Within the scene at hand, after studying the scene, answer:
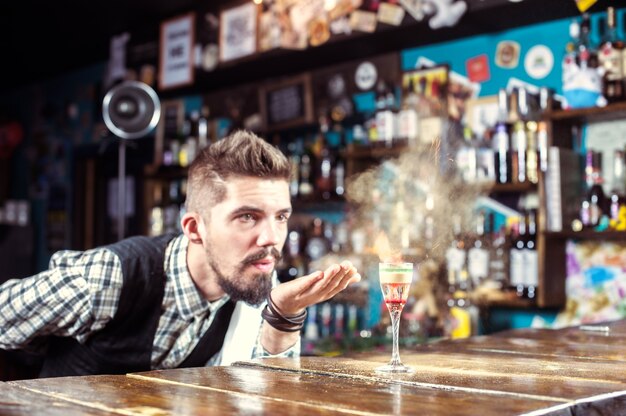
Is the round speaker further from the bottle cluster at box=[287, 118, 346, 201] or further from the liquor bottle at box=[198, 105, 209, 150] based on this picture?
the bottle cluster at box=[287, 118, 346, 201]

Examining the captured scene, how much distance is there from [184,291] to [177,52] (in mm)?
3581

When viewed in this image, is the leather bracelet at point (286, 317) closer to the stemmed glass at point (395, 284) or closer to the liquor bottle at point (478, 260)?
the stemmed glass at point (395, 284)

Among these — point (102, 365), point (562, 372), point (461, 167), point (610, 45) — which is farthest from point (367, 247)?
point (562, 372)

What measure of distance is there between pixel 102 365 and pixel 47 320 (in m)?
0.20

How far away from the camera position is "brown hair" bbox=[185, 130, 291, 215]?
219 cm

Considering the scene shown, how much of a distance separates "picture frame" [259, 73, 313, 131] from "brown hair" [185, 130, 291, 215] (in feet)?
8.54

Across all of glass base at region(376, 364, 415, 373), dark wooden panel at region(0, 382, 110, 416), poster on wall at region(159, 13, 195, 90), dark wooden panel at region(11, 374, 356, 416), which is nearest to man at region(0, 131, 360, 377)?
glass base at region(376, 364, 415, 373)

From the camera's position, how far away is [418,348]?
198 cm

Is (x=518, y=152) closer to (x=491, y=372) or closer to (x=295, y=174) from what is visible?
(x=295, y=174)

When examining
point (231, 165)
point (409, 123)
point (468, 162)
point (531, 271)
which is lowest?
point (531, 271)

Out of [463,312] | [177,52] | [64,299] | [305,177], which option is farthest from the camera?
[177,52]

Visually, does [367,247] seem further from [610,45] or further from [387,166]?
[610,45]

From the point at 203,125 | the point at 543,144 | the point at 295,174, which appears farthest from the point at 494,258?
the point at 203,125

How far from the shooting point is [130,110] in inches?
188
